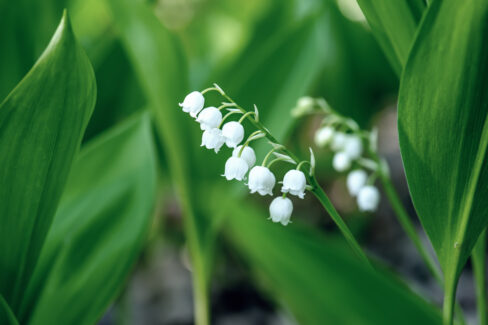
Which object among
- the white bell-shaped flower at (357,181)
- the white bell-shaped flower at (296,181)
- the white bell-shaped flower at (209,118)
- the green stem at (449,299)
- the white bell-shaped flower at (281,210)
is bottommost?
the white bell-shaped flower at (357,181)

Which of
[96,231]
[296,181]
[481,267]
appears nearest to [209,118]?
[296,181]

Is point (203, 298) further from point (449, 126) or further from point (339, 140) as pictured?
point (449, 126)

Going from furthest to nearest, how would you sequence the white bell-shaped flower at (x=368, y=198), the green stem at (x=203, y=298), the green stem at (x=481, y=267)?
the green stem at (x=203, y=298), the white bell-shaped flower at (x=368, y=198), the green stem at (x=481, y=267)

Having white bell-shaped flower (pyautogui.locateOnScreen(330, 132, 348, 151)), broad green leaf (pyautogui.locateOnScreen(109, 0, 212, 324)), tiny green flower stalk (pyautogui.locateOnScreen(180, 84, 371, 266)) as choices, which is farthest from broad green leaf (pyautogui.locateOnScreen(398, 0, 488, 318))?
broad green leaf (pyautogui.locateOnScreen(109, 0, 212, 324))

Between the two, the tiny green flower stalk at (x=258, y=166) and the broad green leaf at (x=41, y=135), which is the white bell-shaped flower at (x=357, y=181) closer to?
the tiny green flower stalk at (x=258, y=166)

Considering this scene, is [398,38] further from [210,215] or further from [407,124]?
[210,215]

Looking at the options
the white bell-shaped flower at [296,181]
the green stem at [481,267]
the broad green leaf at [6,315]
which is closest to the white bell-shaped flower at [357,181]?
the green stem at [481,267]
